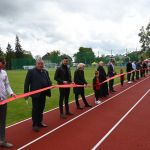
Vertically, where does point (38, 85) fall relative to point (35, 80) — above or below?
below

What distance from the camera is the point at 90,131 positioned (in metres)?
10.2

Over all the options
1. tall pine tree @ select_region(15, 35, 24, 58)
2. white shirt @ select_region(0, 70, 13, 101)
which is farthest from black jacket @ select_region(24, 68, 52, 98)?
tall pine tree @ select_region(15, 35, 24, 58)

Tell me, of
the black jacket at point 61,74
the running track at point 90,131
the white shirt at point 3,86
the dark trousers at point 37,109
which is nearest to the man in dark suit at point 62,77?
the black jacket at point 61,74

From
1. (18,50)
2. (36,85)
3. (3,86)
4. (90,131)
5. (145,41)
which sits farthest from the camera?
(18,50)

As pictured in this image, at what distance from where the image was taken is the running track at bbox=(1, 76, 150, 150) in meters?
8.62

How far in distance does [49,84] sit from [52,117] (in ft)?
7.02

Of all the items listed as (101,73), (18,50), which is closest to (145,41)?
(18,50)

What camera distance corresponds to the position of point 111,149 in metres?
8.15

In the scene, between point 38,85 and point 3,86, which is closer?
point 3,86

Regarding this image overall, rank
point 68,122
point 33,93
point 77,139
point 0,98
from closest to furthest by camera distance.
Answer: point 0,98 → point 77,139 → point 33,93 → point 68,122

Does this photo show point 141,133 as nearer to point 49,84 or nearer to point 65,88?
point 49,84

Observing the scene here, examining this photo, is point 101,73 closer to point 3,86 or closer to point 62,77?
point 62,77

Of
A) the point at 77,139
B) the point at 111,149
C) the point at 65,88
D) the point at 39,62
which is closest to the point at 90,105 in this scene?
the point at 65,88

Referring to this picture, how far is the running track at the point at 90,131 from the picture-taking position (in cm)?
862
